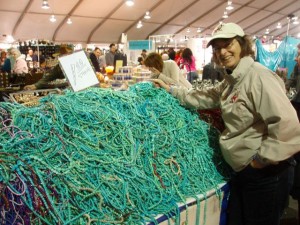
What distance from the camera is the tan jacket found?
55.4 inches

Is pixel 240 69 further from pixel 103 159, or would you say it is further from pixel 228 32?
pixel 103 159

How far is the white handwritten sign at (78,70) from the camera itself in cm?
215

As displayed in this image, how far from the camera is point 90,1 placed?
43.4 ft

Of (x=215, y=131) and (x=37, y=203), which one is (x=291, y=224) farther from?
(x=37, y=203)

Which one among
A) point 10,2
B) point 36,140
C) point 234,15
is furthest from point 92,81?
point 234,15

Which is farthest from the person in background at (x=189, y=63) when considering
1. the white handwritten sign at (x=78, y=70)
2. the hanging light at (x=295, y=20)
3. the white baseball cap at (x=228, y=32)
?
the hanging light at (x=295, y=20)

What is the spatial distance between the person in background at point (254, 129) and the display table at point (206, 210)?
10cm

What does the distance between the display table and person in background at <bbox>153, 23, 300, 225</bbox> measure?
10 centimetres

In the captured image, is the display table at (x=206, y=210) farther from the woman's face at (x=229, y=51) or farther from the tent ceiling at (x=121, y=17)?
the tent ceiling at (x=121, y=17)

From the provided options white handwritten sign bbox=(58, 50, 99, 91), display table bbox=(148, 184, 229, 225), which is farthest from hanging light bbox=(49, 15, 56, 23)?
display table bbox=(148, 184, 229, 225)

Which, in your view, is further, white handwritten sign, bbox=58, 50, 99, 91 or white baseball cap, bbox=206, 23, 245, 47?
white handwritten sign, bbox=58, 50, 99, 91

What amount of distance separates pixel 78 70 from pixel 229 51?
3.77 feet

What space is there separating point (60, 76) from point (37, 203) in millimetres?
2433

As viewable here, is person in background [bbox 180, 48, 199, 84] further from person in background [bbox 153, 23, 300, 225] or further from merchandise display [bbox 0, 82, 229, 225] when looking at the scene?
person in background [bbox 153, 23, 300, 225]
